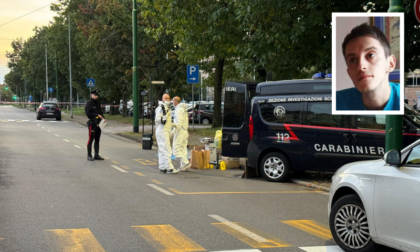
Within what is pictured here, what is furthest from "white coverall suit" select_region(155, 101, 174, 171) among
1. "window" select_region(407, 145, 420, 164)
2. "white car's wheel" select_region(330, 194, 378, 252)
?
"window" select_region(407, 145, 420, 164)

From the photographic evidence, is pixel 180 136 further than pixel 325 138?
Yes

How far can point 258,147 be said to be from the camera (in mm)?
12273

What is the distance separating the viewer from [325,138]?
11594 mm

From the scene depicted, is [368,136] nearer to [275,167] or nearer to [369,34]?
[275,167]

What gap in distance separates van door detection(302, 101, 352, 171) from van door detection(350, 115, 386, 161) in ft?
0.47

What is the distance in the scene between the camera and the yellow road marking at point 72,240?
239 inches

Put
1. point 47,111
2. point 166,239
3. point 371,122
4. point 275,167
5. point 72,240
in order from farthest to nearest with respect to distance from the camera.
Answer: point 47,111 < point 275,167 < point 371,122 < point 166,239 < point 72,240

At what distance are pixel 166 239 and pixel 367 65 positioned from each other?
3.17 meters

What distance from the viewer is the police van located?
1116cm

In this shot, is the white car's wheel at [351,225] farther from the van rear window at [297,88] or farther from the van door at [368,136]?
the van rear window at [297,88]

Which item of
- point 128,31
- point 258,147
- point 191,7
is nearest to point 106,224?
point 258,147

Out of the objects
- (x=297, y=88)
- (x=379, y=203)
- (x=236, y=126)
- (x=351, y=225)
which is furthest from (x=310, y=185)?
(x=379, y=203)

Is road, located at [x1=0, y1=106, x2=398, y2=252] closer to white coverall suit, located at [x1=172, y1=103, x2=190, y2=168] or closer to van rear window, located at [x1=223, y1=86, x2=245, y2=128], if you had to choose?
white coverall suit, located at [x1=172, y1=103, x2=190, y2=168]

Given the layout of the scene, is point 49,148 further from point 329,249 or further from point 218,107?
point 329,249
